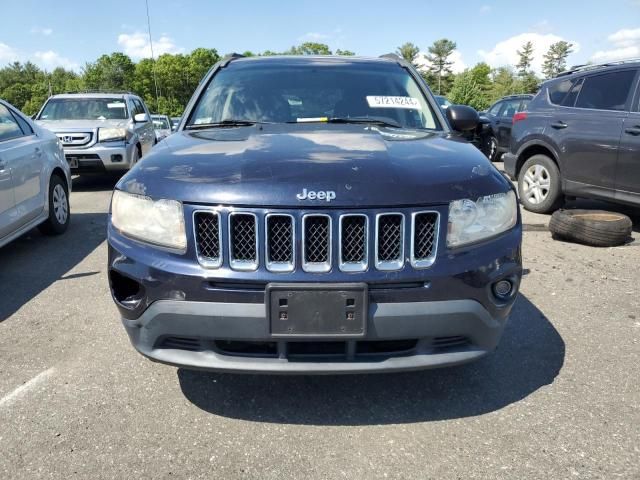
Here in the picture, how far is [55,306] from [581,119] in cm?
587

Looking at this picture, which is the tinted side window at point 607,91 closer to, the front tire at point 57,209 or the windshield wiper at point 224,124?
the windshield wiper at point 224,124

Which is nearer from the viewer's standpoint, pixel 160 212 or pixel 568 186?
pixel 160 212

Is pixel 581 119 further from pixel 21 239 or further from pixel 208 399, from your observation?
pixel 21 239

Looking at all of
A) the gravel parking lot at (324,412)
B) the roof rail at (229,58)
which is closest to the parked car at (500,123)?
the roof rail at (229,58)

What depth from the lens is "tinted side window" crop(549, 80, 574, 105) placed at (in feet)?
22.1

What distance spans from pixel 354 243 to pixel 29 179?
14.3ft

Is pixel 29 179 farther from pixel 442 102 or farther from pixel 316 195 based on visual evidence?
pixel 442 102

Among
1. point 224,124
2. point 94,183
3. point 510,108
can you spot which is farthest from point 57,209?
point 510,108

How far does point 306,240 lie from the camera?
2.09 metres

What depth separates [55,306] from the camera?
3.95m

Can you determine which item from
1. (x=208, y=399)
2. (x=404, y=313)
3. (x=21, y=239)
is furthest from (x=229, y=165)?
(x=21, y=239)

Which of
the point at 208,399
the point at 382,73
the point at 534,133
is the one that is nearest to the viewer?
the point at 208,399

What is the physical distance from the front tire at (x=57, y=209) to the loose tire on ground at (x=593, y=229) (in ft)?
17.8

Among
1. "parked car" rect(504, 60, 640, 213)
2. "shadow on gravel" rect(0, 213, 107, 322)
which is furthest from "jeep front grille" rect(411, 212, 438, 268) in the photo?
"parked car" rect(504, 60, 640, 213)
